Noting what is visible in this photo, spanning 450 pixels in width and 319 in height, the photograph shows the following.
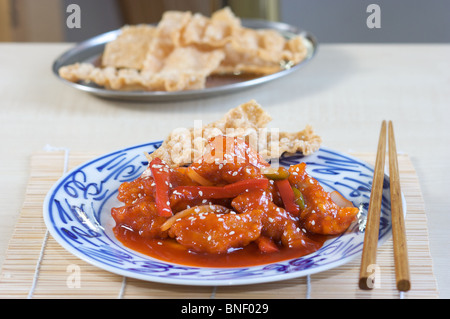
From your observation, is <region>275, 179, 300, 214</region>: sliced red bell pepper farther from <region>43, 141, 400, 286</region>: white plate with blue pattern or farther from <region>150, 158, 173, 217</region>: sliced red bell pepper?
<region>150, 158, 173, 217</region>: sliced red bell pepper

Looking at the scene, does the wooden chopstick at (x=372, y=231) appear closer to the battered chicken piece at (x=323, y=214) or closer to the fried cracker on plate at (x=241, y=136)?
the battered chicken piece at (x=323, y=214)

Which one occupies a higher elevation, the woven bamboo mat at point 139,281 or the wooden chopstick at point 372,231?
the wooden chopstick at point 372,231

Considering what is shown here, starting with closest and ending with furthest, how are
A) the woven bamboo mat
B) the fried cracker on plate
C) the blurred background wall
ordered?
the woven bamboo mat
the fried cracker on plate
the blurred background wall

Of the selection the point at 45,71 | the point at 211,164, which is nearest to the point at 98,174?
the point at 211,164

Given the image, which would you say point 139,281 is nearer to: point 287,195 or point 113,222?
point 113,222

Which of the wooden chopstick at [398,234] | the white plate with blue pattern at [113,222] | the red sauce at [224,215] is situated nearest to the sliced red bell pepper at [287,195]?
the red sauce at [224,215]

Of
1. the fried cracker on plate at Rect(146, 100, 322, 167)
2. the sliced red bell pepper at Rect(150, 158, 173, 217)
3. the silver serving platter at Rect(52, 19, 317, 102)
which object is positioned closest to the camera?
the sliced red bell pepper at Rect(150, 158, 173, 217)

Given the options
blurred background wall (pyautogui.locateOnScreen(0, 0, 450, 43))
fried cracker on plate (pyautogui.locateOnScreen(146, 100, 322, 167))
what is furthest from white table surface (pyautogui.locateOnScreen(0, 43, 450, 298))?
blurred background wall (pyautogui.locateOnScreen(0, 0, 450, 43))
